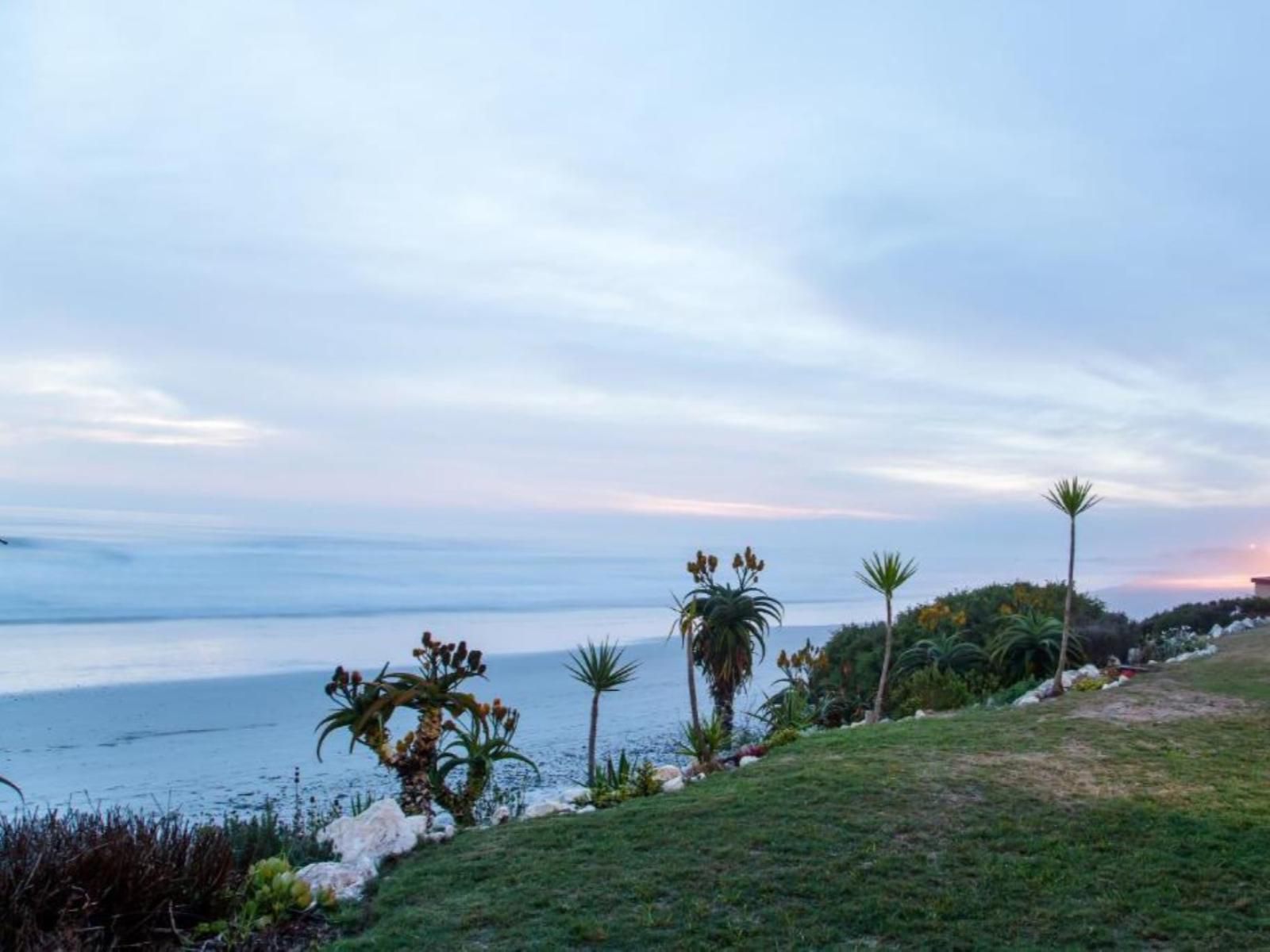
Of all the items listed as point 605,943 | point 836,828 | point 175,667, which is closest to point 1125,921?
point 836,828

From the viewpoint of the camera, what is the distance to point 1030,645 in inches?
621

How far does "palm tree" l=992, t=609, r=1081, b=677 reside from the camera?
1562 cm

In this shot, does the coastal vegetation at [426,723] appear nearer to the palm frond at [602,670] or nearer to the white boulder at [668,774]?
the white boulder at [668,774]

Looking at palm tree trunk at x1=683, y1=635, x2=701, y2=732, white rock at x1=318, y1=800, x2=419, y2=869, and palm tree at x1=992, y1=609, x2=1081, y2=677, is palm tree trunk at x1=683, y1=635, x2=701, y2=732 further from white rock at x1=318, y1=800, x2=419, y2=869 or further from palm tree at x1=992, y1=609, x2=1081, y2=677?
palm tree at x1=992, y1=609, x2=1081, y2=677

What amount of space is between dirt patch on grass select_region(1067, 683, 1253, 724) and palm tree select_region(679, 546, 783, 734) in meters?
4.55

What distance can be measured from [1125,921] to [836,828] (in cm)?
176

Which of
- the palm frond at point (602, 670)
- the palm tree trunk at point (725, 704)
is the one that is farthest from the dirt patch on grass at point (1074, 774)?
the palm tree trunk at point (725, 704)

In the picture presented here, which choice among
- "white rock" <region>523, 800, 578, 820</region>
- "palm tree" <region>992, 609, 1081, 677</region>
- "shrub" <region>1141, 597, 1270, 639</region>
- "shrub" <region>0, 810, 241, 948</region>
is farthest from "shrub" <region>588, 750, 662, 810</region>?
"shrub" <region>1141, 597, 1270, 639</region>

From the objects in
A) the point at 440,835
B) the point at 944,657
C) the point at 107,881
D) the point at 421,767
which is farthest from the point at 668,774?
the point at 944,657

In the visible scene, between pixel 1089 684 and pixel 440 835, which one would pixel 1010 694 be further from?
pixel 440 835

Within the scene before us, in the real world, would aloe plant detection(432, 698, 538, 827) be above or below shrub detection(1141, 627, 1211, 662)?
below

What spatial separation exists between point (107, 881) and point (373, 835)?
211 cm

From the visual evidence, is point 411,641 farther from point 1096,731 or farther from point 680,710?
point 1096,731

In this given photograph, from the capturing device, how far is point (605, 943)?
16.2 ft
